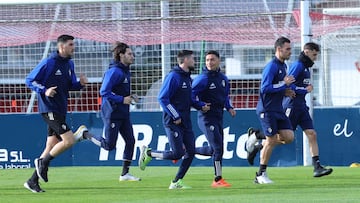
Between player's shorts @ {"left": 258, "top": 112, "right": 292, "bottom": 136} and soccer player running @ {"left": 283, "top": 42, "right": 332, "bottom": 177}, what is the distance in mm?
764

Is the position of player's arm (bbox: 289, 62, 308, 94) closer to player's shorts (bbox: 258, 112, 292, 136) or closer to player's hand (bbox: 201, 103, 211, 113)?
player's shorts (bbox: 258, 112, 292, 136)

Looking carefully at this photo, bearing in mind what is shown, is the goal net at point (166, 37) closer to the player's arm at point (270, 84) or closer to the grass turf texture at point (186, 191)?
the grass turf texture at point (186, 191)

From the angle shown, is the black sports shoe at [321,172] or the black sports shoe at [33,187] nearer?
the black sports shoe at [33,187]

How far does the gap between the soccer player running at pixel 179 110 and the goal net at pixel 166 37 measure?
6213 mm

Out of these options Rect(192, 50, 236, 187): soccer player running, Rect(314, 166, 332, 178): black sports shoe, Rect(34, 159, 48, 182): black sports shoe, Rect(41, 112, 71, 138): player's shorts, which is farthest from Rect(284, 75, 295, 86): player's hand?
Rect(34, 159, 48, 182): black sports shoe

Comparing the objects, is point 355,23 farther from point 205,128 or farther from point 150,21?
point 205,128

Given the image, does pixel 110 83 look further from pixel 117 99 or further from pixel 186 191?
pixel 186 191

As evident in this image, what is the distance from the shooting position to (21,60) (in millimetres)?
22906

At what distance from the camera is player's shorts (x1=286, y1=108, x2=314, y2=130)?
1733 centimetres

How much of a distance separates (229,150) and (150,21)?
10.4 ft

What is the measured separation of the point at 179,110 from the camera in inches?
613

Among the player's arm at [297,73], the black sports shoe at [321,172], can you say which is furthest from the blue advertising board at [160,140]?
the player's arm at [297,73]

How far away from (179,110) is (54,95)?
1.78 metres

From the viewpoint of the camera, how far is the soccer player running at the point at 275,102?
16.1 metres
